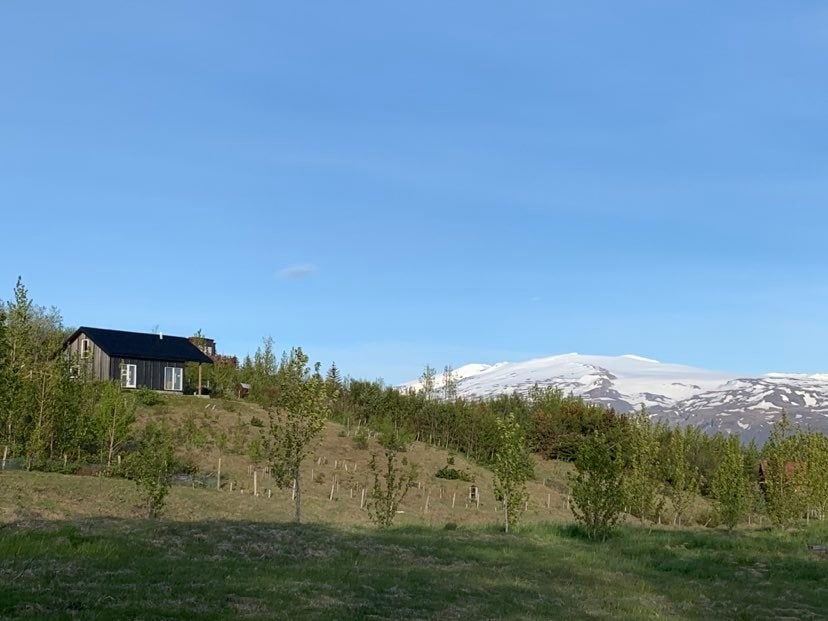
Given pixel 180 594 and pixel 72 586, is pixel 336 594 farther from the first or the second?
pixel 72 586

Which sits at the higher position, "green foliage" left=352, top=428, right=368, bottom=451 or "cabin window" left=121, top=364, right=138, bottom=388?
"cabin window" left=121, top=364, right=138, bottom=388

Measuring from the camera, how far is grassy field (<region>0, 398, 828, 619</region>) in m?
11.0

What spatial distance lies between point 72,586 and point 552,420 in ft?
231

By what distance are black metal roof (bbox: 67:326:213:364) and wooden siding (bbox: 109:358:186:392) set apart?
1.33 feet

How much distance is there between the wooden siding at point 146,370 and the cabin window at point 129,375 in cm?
16

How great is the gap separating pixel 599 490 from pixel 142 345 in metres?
52.8

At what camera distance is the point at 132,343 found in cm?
6781

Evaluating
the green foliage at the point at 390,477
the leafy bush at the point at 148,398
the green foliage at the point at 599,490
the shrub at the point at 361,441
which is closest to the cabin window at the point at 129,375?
the leafy bush at the point at 148,398

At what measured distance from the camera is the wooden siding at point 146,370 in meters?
64.6

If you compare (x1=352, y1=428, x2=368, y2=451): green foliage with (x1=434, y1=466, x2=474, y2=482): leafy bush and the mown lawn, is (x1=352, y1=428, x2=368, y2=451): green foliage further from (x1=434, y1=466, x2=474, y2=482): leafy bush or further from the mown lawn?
the mown lawn

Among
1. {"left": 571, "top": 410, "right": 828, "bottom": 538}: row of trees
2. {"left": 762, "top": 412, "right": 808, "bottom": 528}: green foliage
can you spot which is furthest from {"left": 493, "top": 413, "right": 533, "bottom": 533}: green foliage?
{"left": 762, "top": 412, "right": 808, "bottom": 528}: green foliage

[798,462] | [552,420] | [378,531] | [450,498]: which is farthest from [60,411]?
[552,420]

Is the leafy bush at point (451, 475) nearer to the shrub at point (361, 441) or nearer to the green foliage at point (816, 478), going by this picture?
the shrub at point (361, 441)

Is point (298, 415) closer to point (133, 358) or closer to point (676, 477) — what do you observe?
point (676, 477)
